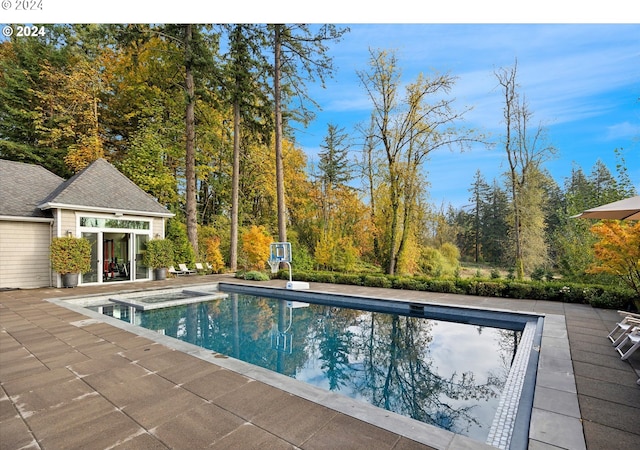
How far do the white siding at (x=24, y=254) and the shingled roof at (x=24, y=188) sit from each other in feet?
1.29

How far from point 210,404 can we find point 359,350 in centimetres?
315

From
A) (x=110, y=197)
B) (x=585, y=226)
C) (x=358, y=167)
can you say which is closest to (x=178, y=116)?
(x=110, y=197)

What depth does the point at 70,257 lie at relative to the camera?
956 centimetres

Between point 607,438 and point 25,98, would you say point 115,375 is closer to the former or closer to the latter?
point 607,438

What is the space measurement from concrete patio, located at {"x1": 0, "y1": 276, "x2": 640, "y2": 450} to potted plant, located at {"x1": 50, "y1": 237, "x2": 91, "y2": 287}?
237 inches

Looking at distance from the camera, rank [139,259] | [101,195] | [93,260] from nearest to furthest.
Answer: [93,260]
[101,195]
[139,259]

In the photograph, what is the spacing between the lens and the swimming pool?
3.37m

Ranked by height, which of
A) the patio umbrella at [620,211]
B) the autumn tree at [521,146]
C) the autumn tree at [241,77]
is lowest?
the patio umbrella at [620,211]

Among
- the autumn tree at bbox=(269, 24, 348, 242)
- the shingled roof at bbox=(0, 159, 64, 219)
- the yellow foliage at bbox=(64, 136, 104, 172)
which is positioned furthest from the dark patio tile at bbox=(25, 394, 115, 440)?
the yellow foliage at bbox=(64, 136, 104, 172)

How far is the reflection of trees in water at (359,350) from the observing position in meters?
3.63

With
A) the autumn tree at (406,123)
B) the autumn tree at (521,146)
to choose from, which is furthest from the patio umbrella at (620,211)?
the autumn tree at (521,146)

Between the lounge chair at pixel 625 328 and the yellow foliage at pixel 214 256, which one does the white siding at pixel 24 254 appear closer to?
the yellow foliage at pixel 214 256

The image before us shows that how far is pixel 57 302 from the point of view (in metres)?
7.18

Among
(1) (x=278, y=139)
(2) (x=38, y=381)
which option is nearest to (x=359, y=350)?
(2) (x=38, y=381)
